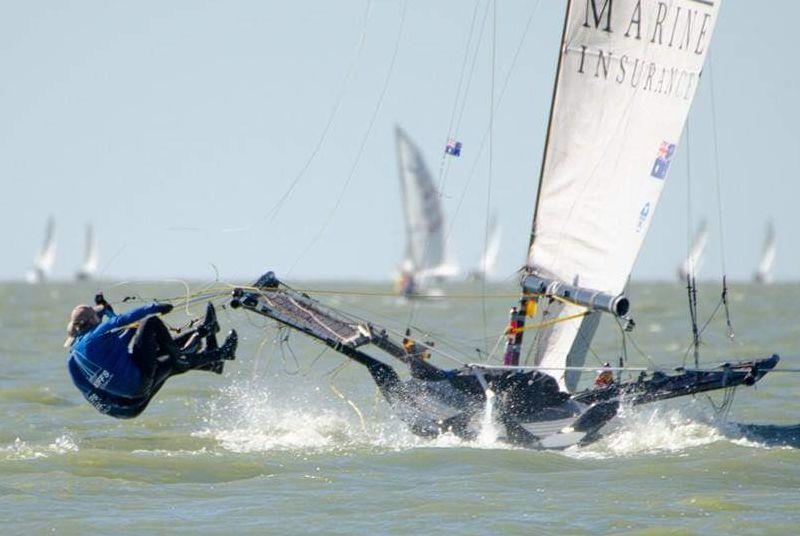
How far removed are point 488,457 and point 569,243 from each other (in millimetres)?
2586

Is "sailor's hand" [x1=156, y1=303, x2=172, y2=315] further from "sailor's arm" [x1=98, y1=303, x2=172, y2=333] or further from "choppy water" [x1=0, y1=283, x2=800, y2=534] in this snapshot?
"choppy water" [x1=0, y1=283, x2=800, y2=534]

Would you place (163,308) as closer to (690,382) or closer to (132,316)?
(132,316)

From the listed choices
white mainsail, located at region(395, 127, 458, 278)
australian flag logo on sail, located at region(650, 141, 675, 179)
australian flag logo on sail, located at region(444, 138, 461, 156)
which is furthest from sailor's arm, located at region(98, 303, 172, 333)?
white mainsail, located at region(395, 127, 458, 278)

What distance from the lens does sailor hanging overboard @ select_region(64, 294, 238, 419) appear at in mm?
12148

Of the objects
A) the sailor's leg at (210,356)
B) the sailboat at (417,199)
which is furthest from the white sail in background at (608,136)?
the sailboat at (417,199)

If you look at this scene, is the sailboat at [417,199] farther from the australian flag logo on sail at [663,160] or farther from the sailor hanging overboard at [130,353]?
the sailor hanging overboard at [130,353]

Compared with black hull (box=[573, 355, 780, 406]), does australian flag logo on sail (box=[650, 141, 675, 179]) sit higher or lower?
higher

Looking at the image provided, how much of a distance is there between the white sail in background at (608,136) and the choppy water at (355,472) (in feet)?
4.70

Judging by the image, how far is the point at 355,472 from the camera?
11805 mm

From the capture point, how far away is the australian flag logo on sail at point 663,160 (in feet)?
47.1

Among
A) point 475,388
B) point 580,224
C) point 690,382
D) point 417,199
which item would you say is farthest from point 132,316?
point 417,199

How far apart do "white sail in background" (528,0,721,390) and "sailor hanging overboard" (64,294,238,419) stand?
321cm

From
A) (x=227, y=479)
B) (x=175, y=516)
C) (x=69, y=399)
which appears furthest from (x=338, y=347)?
(x=69, y=399)

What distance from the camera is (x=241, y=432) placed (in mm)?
14078
